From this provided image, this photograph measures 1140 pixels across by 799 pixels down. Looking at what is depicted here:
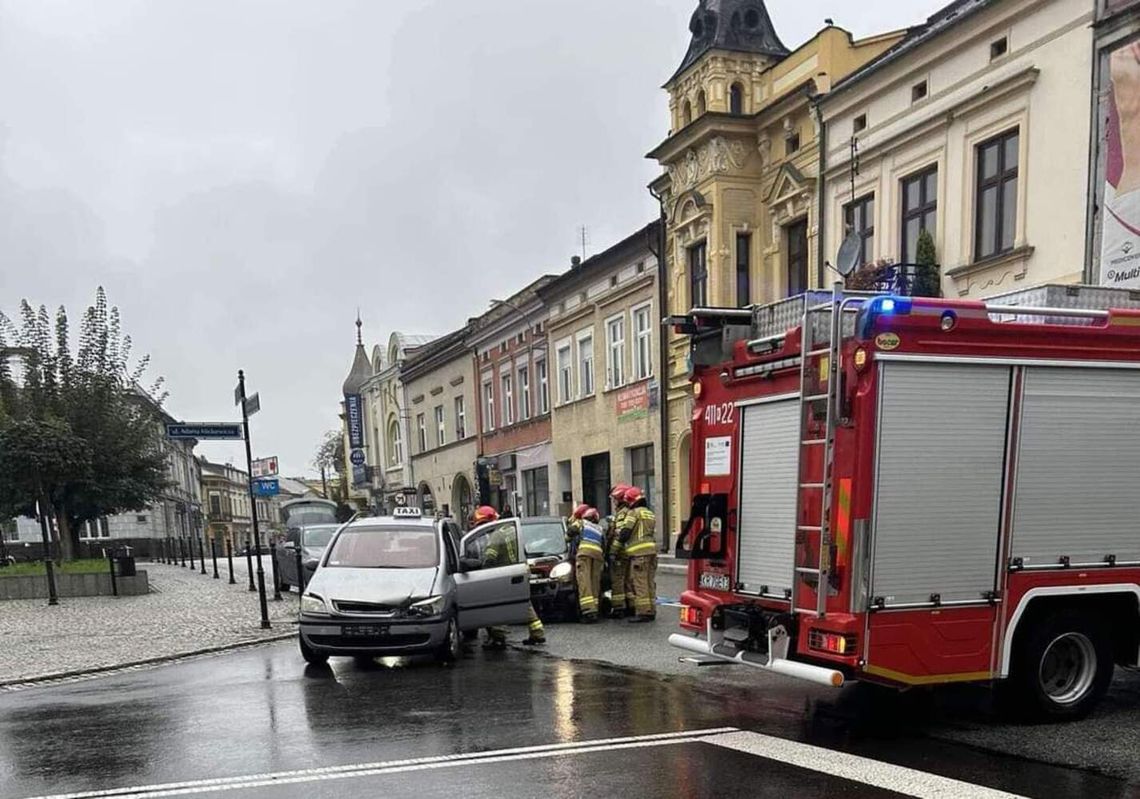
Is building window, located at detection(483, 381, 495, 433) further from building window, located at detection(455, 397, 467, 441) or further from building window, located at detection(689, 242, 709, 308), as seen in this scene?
building window, located at detection(689, 242, 709, 308)

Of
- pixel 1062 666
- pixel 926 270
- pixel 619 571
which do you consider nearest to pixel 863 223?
pixel 926 270

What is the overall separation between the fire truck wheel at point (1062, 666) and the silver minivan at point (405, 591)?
216 inches

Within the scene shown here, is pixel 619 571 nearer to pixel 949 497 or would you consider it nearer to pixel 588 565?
pixel 588 565

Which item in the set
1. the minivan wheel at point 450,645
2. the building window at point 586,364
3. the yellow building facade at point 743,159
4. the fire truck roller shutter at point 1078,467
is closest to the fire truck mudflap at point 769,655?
the fire truck roller shutter at point 1078,467

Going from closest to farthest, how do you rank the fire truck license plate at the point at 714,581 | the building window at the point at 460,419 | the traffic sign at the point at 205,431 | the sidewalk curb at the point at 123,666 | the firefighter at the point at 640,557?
the fire truck license plate at the point at 714,581
the sidewalk curb at the point at 123,666
the firefighter at the point at 640,557
the traffic sign at the point at 205,431
the building window at the point at 460,419

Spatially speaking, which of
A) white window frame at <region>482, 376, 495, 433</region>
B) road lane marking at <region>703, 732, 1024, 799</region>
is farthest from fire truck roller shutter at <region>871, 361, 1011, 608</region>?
white window frame at <region>482, 376, 495, 433</region>

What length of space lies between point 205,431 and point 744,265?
1325 centimetres

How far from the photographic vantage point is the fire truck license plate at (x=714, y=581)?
710 cm

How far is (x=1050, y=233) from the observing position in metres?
14.3

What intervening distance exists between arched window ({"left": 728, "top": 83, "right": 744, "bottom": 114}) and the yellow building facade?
0.02 m

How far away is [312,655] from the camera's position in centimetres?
969

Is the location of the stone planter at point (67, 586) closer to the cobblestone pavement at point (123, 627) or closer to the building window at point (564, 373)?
the cobblestone pavement at point (123, 627)

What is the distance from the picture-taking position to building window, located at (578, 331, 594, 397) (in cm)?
2955

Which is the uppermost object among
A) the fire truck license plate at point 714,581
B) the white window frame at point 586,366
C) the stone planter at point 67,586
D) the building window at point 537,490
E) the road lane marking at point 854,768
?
the white window frame at point 586,366
